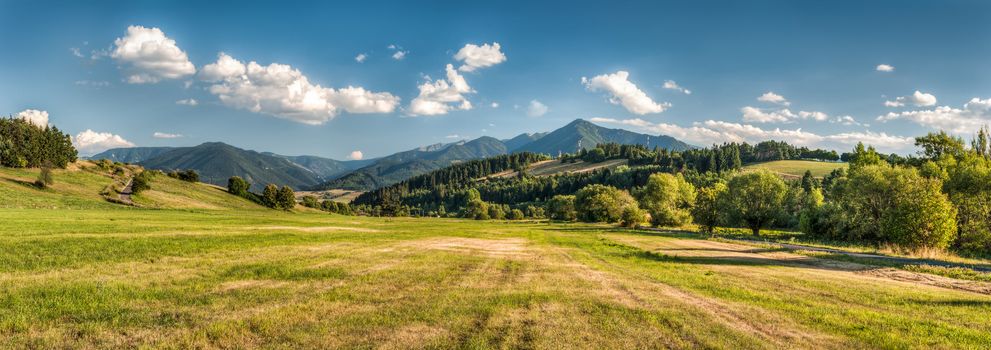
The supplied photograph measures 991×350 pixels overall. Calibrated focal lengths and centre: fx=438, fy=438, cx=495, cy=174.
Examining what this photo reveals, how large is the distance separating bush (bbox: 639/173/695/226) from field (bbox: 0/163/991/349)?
69.3 meters

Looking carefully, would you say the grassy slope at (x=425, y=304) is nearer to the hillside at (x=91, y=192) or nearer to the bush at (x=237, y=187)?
the hillside at (x=91, y=192)

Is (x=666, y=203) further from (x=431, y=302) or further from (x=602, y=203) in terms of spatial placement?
(x=431, y=302)

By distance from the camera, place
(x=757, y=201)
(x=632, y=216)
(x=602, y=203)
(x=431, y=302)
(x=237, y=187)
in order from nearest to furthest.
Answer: (x=431, y=302)
(x=757, y=201)
(x=632, y=216)
(x=602, y=203)
(x=237, y=187)

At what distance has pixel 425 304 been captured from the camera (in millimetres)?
13930

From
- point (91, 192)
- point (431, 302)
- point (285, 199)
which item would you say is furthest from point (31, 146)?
point (431, 302)

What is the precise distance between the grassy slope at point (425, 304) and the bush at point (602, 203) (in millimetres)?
85914

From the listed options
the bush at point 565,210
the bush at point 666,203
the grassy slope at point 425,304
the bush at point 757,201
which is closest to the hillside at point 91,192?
the grassy slope at point 425,304

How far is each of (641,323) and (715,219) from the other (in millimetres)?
75521

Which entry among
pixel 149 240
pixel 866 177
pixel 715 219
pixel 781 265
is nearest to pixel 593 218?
pixel 715 219

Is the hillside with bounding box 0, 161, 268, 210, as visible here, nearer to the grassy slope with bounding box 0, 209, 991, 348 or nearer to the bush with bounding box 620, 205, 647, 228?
the grassy slope with bounding box 0, 209, 991, 348

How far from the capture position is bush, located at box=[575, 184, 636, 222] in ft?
359

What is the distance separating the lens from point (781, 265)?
29.1 m

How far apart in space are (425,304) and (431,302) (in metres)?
0.32

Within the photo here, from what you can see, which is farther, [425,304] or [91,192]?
[91,192]
